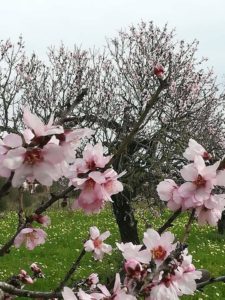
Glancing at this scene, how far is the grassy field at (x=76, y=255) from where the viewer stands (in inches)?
367

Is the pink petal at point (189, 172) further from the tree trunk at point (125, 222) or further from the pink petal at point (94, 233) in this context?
the tree trunk at point (125, 222)

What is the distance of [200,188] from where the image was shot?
1864 mm

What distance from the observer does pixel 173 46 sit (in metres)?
13.8

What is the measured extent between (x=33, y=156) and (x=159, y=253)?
25.4 inches

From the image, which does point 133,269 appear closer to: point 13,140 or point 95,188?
point 95,188

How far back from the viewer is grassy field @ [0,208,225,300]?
931cm

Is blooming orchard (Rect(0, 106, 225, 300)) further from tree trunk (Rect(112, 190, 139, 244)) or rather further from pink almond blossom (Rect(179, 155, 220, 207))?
tree trunk (Rect(112, 190, 139, 244))

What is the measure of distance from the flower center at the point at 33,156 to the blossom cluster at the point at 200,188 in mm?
569

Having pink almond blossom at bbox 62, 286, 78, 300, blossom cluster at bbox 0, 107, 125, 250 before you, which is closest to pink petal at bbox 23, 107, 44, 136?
blossom cluster at bbox 0, 107, 125, 250

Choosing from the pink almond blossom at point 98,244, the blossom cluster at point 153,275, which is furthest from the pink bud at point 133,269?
the pink almond blossom at point 98,244

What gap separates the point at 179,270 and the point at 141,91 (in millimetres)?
9163

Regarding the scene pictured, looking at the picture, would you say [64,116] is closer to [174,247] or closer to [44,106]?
[174,247]

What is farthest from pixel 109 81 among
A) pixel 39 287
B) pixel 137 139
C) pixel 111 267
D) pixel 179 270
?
pixel 179 270

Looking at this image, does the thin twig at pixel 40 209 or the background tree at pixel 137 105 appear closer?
the thin twig at pixel 40 209
